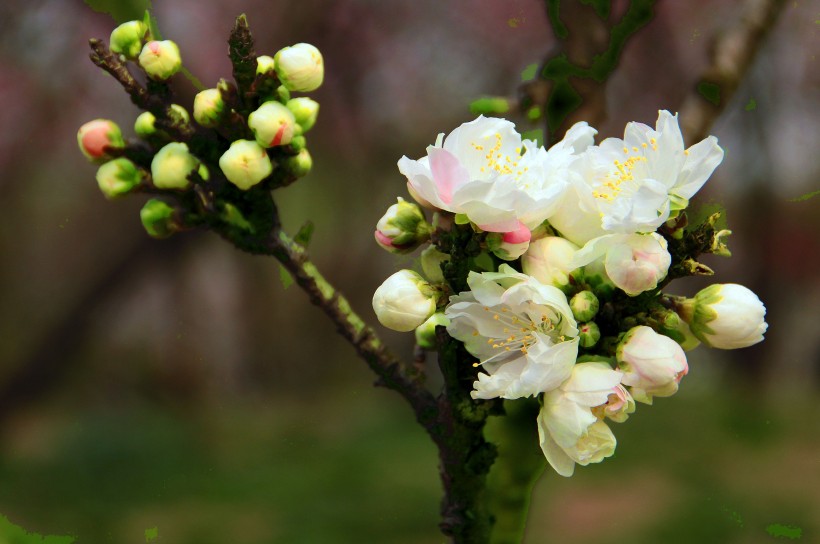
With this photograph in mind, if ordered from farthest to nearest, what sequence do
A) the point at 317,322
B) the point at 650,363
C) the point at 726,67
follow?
the point at 317,322 < the point at 726,67 < the point at 650,363

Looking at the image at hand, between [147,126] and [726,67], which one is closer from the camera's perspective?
[147,126]

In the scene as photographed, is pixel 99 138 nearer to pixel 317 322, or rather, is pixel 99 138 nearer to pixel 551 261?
pixel 551 261

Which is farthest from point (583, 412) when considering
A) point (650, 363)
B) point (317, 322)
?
point (317, 322)

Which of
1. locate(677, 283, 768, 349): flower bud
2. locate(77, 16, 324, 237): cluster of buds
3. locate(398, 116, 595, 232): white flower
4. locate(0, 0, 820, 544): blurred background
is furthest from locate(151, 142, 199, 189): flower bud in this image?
locate(0, 0, 820, 544): blurred background

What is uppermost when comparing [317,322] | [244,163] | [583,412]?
[317,322]

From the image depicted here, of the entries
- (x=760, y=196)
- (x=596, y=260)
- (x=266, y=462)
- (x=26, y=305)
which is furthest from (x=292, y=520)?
(x=596, y=260)

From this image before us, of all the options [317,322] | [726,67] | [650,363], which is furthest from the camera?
[317,322]

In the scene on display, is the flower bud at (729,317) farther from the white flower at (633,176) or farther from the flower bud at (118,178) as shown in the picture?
the flower bud at (118,178)

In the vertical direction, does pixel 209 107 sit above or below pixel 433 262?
above
